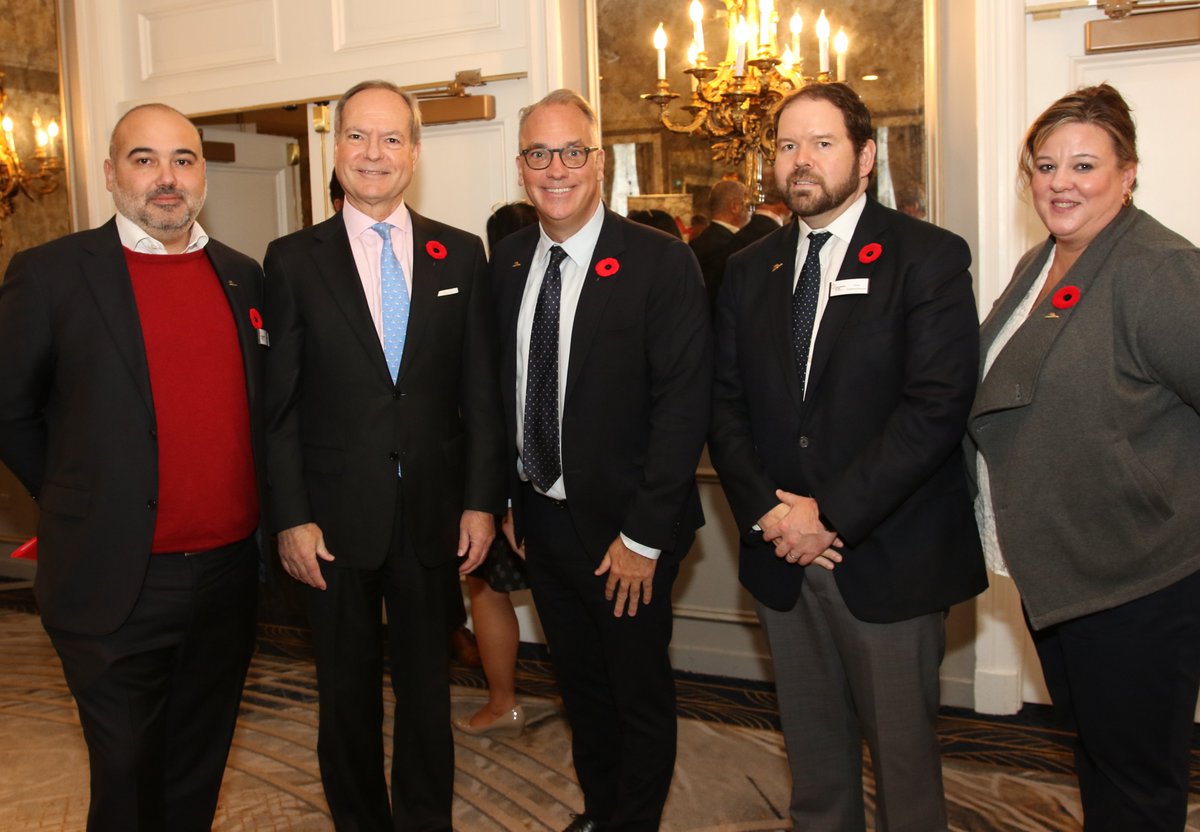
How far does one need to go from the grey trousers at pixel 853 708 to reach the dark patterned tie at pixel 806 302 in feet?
1.67

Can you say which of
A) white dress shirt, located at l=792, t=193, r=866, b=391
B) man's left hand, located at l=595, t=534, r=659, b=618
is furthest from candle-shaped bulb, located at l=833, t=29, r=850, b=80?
man's left hand, located at l=595, t=534, r=659, b=618

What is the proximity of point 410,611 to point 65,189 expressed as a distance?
4.14m

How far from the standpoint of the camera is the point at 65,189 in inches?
220

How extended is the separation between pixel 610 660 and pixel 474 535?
0.49 m

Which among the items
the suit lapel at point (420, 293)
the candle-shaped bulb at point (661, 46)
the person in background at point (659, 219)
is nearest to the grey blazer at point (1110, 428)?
the suit lapel at point (420, 293)

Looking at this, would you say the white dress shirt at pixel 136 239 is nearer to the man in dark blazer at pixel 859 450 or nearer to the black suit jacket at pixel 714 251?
the man in dark blazer at pixel 859 450

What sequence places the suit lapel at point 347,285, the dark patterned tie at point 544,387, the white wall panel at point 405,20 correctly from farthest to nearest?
the white wall panel at point 405,20 → the dark patterned tie at point 544,387 → the suit lapel at point 347,285

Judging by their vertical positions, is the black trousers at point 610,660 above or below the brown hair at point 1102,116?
below

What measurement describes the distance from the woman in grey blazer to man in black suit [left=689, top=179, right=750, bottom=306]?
182 cm

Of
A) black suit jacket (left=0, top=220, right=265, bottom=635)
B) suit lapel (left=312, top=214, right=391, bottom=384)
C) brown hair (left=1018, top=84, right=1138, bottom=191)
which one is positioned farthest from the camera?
suit lapel (left=312, top=214, right=391, bottom=384)

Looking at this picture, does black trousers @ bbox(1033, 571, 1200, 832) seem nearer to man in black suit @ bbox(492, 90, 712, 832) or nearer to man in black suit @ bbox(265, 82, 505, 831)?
man in black suit @ bbox(492, 90, 712, 832)

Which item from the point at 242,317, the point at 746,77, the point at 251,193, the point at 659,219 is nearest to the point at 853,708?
the point at 242,317

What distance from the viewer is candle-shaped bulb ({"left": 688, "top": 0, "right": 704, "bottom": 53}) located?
4.03 meters

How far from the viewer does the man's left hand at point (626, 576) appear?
2.60 metres
